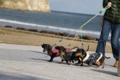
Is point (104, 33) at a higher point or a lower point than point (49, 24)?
higher

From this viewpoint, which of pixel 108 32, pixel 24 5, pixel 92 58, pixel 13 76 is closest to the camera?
pixel 13 76

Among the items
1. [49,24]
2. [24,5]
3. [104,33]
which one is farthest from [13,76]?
[24,5]

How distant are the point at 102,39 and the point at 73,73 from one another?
70.6 inches

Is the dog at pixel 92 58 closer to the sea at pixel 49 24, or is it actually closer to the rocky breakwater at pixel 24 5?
the sea at pixel 49 24

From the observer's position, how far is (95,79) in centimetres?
651

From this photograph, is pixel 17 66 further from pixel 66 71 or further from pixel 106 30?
pixel 106 30

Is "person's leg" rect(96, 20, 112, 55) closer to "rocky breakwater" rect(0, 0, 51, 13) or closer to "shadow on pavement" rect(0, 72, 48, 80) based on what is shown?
"shadow on pavement" rect(0, 72, 48, 80)

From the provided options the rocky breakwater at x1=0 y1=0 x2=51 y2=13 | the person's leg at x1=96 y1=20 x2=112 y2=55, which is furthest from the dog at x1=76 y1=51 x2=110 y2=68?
the rocky breakwater at x1=0 y1=0 x2=51 y2=13

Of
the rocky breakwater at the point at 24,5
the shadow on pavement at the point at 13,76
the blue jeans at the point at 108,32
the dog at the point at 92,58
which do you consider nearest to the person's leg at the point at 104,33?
the blue jeans at the point at 108,32

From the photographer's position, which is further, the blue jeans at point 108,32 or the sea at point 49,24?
the sea at point 49,24

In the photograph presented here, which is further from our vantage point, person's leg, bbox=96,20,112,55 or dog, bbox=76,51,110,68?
person's leg, bbox=96,20,112,55

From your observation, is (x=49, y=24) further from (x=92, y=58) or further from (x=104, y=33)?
(x=92, y=58)

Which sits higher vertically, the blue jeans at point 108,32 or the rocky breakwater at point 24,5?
the blue jeans at point 108,32

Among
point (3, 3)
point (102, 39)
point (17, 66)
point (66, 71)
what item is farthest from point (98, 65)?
point (3, 3)
